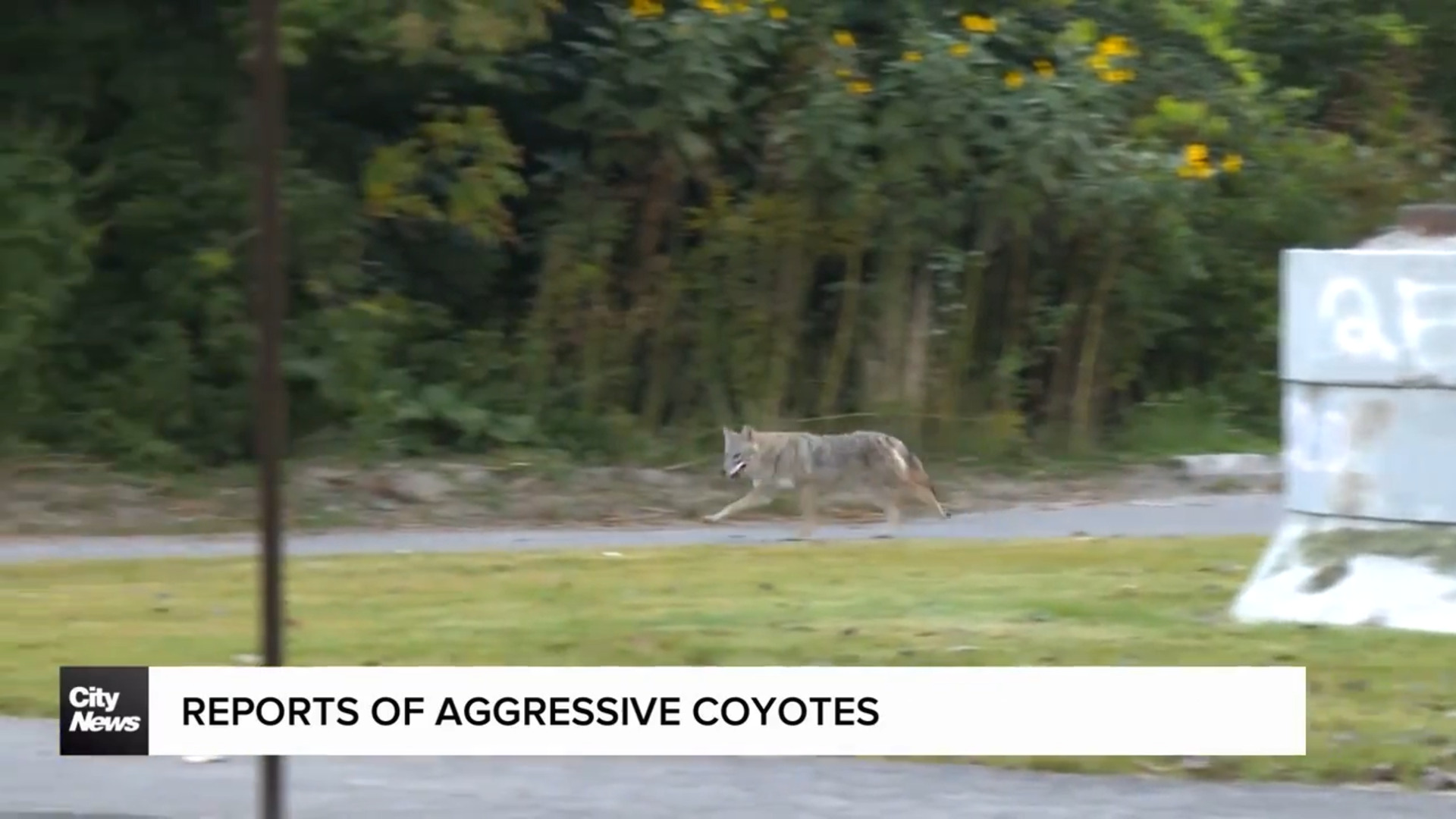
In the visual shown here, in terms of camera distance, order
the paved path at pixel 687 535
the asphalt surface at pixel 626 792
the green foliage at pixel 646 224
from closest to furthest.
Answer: the asphalt surface at pixel 626 792 < the paved path at pixel 687 535 < the green foliage at pixel 646 224

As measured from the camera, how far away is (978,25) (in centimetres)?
1970

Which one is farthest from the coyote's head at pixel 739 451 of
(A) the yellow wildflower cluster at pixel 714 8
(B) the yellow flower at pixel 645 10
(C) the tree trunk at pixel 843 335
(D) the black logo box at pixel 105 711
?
(D) the black logo box at pixel 105 711

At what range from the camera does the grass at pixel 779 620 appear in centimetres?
970

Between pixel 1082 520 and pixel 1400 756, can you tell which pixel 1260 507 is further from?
pixel 1400 756

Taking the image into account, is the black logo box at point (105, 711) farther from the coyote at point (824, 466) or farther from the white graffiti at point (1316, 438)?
the coyote at point (824, 466)

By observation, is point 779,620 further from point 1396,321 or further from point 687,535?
point 687,535

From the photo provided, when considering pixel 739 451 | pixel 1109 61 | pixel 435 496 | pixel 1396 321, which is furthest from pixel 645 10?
pixel 1396 321

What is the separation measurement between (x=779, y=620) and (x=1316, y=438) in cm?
267

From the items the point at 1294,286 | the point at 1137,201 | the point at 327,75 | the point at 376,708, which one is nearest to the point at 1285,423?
the point at 1294,286

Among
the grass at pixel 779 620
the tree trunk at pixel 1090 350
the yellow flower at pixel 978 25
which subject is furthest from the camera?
the tree trunk at pixel 1090 350

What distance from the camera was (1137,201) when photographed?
19797 mm

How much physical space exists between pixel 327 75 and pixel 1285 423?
9.70 m

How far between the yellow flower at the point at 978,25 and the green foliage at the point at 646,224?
39mm

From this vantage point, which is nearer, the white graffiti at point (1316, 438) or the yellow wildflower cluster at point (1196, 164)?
the white graffiti at point (1316, 438)
